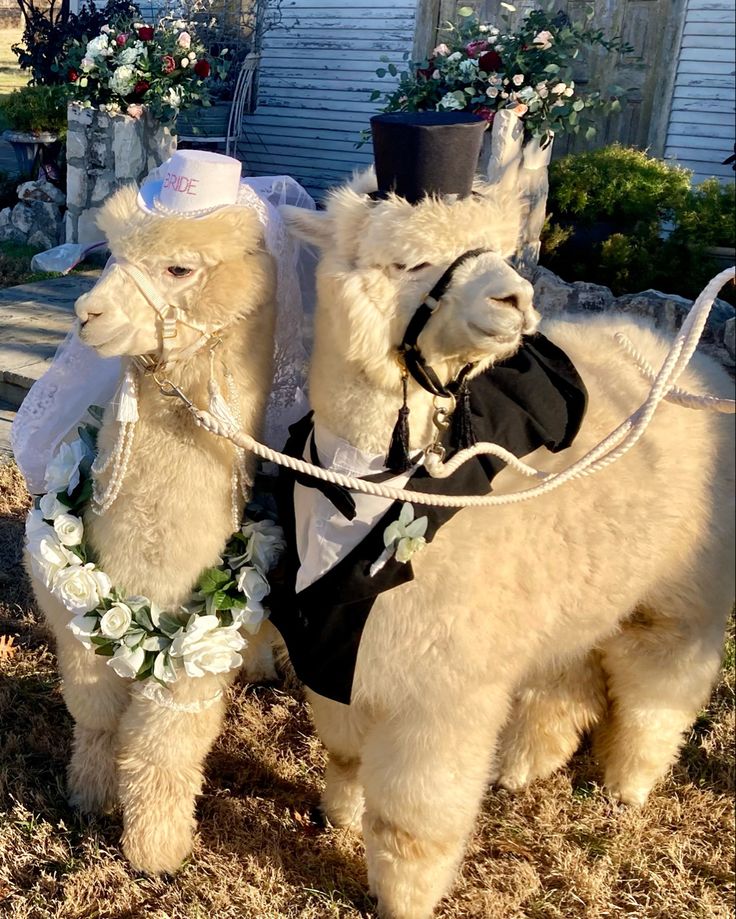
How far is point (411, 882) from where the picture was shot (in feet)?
7.14

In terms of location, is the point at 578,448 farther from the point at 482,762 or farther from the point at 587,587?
the point at 482,762

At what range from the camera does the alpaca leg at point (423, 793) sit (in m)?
2.07

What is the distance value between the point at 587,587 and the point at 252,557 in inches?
31.7

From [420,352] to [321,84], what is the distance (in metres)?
9.03

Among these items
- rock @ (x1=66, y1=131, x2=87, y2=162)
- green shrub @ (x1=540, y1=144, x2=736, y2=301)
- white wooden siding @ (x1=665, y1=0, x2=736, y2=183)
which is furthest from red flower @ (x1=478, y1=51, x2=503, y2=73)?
rock @ (x1=66, y1=131, x2=87, y2=162)

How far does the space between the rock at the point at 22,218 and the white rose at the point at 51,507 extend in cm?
743

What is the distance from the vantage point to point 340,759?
8.27 ft

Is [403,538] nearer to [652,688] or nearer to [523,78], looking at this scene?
[652,688]

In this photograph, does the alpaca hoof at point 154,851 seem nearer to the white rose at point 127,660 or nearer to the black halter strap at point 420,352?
the white rose at point 127,660

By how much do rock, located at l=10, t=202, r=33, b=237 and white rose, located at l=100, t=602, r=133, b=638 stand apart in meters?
7.70

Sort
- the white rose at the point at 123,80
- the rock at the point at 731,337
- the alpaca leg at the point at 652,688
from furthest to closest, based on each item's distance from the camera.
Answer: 1. the white rose at the point at 123,80
2. the rock at the point at 731,337
3. the alpaca leg at the point at 652,688

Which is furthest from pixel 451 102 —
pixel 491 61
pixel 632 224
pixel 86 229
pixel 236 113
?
pixel 236 113

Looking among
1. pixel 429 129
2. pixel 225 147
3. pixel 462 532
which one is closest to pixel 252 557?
pixel 462 532

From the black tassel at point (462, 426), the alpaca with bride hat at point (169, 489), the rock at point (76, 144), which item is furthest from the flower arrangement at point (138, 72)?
the black tassel at point (462, 426)
